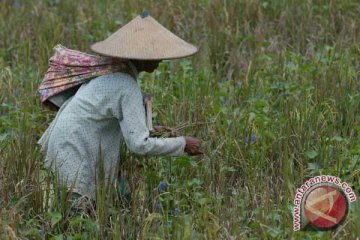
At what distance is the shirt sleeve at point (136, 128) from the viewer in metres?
3.72

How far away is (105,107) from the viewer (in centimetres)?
378

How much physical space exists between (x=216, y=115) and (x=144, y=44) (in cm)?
92

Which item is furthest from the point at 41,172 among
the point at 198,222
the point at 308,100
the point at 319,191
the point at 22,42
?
the point at 22,42

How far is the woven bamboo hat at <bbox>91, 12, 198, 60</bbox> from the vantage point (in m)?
3.77

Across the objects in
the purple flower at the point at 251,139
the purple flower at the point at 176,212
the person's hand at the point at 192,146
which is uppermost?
the person's hand at the point at 192,146

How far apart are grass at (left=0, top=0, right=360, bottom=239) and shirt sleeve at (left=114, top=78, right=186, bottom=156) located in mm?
194

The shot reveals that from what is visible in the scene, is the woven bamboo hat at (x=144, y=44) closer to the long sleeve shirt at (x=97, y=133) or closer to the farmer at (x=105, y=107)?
the farmer at (x=105, y=107)

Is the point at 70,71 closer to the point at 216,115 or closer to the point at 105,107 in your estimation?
the point at 105,107

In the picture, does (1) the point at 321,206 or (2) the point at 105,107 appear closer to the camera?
(1) the point at 321,206

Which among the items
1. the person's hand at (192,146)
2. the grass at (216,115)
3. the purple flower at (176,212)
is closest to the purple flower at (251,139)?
the grass at (216,115)

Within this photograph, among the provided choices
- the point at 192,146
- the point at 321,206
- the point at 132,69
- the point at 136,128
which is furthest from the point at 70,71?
the point at 321,206

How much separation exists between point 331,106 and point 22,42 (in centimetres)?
222

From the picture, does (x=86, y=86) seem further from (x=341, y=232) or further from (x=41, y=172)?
(x=341, y=232)

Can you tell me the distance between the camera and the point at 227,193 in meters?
4.05
